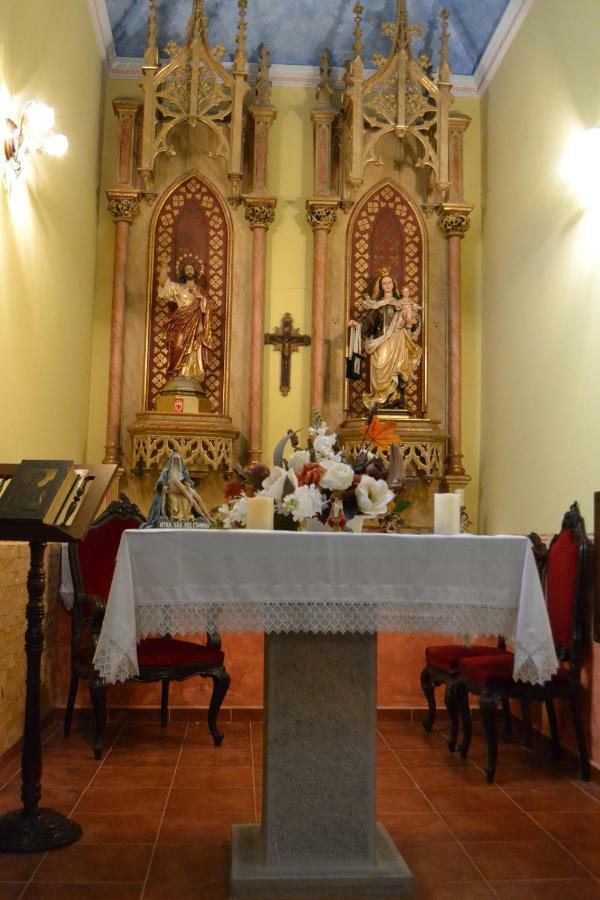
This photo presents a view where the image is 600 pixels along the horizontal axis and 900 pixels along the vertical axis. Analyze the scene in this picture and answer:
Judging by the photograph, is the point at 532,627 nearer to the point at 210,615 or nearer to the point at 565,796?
the point at 210,615

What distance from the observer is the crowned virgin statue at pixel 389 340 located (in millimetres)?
6609

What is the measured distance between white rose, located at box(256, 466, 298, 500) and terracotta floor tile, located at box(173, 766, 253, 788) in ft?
4.76

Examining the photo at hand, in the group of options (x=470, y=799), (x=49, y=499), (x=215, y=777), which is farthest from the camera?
(x=215, y=777)

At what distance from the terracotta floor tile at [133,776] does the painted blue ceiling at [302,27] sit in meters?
5.43

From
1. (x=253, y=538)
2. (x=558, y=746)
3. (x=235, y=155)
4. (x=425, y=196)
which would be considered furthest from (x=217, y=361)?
(x=253, y=538)

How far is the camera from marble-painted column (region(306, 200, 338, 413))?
6777mm

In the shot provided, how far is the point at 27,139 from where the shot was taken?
14.3ft

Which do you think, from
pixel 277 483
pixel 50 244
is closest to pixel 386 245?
pixel 50 244

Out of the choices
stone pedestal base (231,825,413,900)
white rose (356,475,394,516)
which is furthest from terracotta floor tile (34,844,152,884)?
white rose (356,475,394,516)

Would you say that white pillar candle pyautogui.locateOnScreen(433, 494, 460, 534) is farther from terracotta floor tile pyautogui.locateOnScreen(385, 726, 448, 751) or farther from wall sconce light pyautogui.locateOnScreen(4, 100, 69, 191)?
wall sconce light pyautogui.locateOnScreen(4, 100, 69, 191)

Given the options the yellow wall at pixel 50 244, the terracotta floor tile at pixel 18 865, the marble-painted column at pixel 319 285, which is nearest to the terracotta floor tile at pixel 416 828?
the terracotta floor tile at pixel 18 865

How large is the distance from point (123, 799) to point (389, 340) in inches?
159

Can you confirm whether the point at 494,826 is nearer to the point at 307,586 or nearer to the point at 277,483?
the point at 307,586

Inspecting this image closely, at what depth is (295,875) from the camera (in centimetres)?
254
